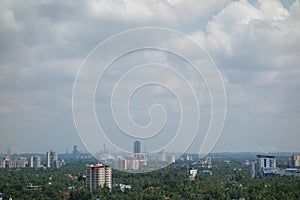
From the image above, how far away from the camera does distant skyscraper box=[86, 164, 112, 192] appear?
13.7 metres

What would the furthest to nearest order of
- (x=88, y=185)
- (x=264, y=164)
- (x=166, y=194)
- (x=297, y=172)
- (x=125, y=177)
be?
(x=264, y=164) < (x=297, y=172) < (x=125, y=177) < (x=88, y=185) < (x=166, y=194)

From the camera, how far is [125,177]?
54.3ft

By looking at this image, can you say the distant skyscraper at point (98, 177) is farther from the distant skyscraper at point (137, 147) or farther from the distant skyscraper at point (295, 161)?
the distant skyscraper at point (295, 161)

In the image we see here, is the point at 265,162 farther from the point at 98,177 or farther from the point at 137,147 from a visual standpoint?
the point at 137,147

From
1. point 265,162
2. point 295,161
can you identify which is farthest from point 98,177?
point 295,161

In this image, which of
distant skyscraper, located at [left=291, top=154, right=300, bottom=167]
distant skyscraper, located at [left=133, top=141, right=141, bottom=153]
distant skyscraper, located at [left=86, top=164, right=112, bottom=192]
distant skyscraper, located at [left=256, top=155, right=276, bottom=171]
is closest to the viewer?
distant skyscraper, located at [left=133, top=141, right=141, bottom=153]

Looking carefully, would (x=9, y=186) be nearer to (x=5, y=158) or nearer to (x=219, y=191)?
(x=219, y=191)

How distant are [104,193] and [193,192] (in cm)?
229

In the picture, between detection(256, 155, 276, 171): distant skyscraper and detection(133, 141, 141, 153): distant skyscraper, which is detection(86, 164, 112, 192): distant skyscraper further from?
detection(256, 155, 276, 171): distant skyscraper

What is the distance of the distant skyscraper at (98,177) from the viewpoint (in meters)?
13.7

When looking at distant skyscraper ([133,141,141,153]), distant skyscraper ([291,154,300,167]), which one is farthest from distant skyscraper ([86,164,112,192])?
distant skyscraper ([291,154,300,167])

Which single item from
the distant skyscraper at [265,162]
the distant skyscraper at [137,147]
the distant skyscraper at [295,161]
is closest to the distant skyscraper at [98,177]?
the distant skyscraper at [137,147]

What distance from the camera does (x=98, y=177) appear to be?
45.4 feet

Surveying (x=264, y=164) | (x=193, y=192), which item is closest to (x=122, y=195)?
(x=193, y=192)
